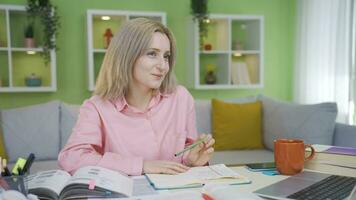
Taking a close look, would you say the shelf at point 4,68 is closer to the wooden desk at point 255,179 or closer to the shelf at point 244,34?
the shelf at point 244,34

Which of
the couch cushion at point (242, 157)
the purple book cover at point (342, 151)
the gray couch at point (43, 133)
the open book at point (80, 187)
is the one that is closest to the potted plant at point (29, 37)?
the gray couch at point (43, 133)

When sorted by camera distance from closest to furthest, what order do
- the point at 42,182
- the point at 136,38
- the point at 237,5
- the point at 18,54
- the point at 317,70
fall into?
1. the point at 42,182
2. the point at 136,38
3. the point at 18,54
4. the point at 317,70
5. the point at 237,5

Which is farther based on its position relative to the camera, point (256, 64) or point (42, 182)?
point (256, 64)

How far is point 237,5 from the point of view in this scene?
3.98m

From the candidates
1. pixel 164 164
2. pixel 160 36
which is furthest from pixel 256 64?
pixel 164 164

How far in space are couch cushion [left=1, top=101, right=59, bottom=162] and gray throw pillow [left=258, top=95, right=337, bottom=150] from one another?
171 centimetres

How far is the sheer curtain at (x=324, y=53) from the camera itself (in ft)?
10.7

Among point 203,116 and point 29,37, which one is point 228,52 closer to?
point 203,116

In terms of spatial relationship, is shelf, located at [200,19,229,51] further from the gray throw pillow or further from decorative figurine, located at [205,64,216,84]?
the gray throw pillow

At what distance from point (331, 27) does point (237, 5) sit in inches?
38.8

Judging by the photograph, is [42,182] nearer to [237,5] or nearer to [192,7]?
[192,7]

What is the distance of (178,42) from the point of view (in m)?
3.83

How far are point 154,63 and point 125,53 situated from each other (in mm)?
116

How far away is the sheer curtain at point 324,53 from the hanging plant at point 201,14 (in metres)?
1.00
